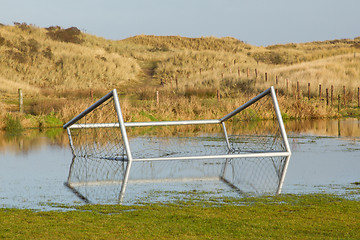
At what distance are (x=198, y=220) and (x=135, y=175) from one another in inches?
175

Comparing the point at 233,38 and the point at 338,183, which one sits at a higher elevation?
the point at 233,38

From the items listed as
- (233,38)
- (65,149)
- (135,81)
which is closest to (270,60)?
(135,81)

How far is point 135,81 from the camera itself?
2219 inches

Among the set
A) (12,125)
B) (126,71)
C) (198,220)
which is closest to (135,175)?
(198,220)

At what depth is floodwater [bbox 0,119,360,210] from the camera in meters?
9.02

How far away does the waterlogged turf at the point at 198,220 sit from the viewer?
641 centimetres

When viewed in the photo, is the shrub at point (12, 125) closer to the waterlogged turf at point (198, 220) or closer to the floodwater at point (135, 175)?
the floodwater at point (135, 175)

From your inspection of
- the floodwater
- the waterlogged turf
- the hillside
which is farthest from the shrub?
the waterlogged turf

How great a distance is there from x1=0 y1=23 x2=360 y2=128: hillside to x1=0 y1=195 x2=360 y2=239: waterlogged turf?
18.6 m

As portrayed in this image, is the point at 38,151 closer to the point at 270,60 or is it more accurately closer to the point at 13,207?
the point at 13,207

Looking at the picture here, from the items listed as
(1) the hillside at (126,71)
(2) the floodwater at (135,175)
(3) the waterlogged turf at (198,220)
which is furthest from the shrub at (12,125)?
(3) the waterlogged turf at (198,220)

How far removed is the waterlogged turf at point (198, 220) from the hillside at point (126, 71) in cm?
1862

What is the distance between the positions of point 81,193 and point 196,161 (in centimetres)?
508

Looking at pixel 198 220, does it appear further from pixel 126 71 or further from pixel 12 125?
pixel 126 71
